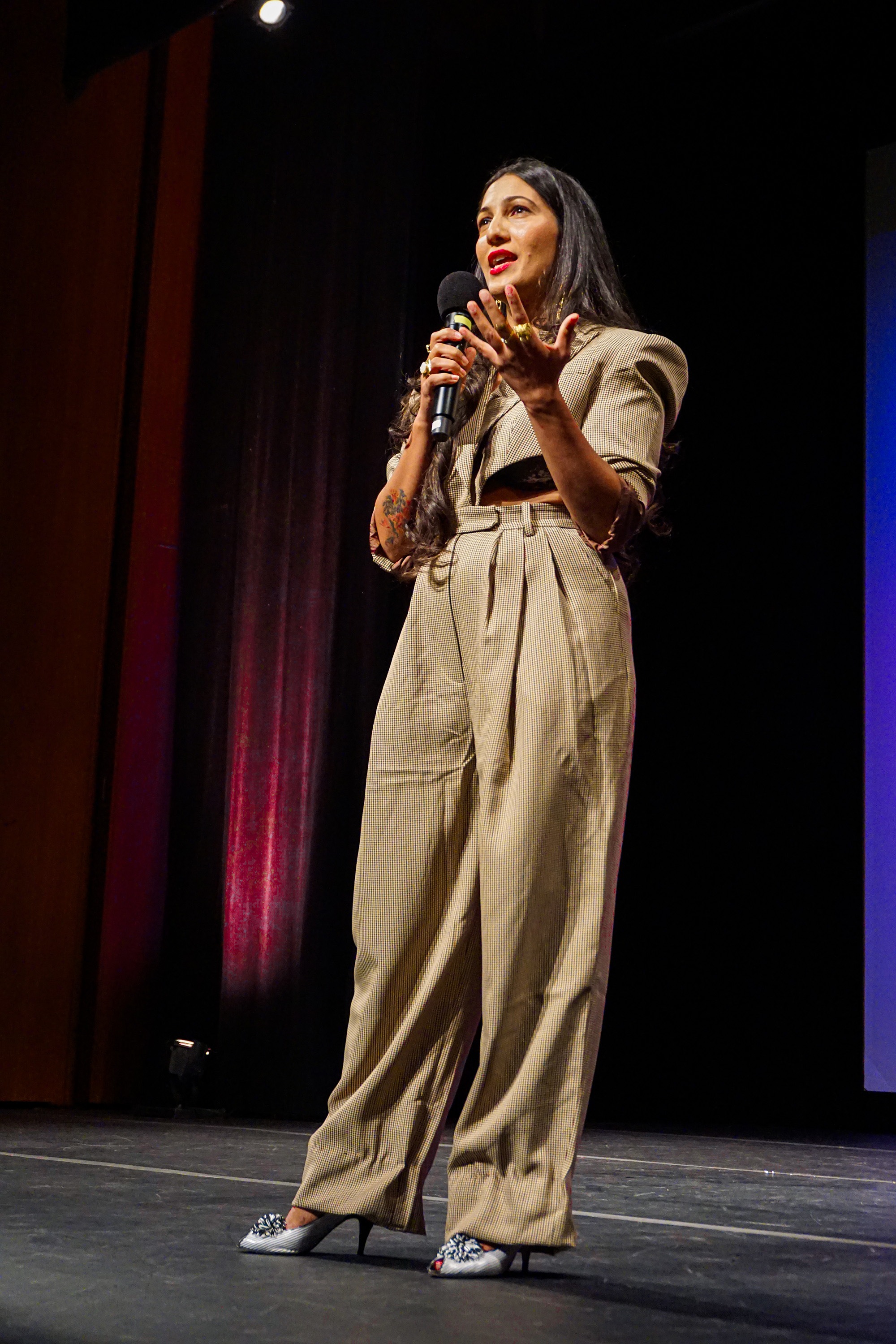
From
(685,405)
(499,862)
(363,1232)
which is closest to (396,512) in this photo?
(499,862)

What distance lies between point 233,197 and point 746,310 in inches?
60.6

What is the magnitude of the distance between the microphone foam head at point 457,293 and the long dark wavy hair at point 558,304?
0.08 meters

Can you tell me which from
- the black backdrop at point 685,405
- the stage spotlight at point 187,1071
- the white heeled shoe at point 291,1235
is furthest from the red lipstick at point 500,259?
the stage spotlight at point 187,1071

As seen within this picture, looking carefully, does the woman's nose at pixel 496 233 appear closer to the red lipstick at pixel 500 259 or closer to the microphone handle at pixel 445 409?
the red lipstick at pixel 500 259

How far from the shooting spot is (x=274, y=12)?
403cm

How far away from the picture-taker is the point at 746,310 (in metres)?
4.35

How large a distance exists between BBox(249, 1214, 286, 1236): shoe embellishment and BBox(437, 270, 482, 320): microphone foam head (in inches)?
39.2

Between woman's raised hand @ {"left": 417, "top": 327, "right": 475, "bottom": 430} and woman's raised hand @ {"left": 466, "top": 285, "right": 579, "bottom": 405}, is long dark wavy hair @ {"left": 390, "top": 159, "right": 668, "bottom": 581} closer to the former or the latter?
woman's raised hand @ {"left": 417, "top": 327, "right": 475, "bottom": 430}

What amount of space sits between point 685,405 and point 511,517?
298 cm

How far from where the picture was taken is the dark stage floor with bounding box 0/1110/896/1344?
3.48 ft

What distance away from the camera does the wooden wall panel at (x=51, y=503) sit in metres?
3.70

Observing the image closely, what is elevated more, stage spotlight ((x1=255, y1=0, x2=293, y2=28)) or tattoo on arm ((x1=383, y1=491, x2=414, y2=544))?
stage spotlight ((x1=255, y1=0, x2=293, y2=28))

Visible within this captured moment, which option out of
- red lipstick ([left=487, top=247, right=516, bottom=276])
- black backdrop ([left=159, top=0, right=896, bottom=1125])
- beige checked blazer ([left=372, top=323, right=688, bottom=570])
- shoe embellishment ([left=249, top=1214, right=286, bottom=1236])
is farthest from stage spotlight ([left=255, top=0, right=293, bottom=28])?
shoe embellishment ([left=249, top=1214, right=286, bottom=1236])

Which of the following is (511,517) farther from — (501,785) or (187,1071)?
(187,1071)
